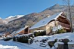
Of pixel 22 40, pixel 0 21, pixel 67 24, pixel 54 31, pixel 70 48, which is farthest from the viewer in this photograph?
pixel 0 21

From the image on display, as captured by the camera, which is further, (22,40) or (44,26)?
(44,26)

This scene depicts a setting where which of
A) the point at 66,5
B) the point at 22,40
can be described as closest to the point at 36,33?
the point at 22,40

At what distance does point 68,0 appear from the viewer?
31.7 metres

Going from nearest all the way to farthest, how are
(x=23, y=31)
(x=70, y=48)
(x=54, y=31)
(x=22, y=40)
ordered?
1. (x=70, y=48)
2. (x=22, y=40)
3. (x=54, y=31)
4. (x=23, y=31)

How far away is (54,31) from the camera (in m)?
31.5

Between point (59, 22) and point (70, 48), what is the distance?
1008 inches

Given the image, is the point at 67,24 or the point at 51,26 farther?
the point at 67,24

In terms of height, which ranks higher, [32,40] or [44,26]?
[44,26]

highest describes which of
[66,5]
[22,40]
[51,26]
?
[66,5]

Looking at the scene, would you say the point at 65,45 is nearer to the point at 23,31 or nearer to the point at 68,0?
the point at 68,0

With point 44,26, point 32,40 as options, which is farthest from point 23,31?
point 32,40

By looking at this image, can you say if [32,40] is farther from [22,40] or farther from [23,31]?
[23,31]

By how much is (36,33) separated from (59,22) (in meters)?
8.10

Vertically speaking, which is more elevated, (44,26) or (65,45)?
(44,26)
